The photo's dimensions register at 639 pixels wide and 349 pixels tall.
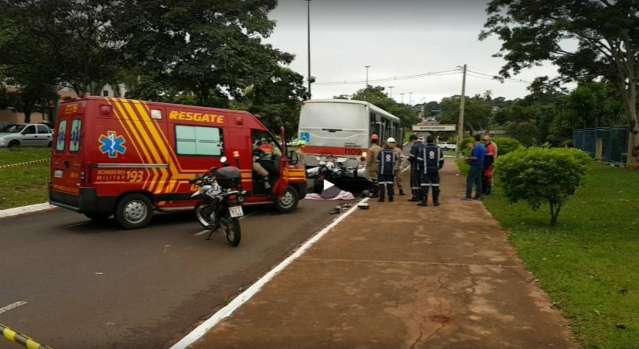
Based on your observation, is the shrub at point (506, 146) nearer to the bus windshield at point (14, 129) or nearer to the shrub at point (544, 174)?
the shrub at point (544, 174)

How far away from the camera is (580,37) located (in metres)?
22.0

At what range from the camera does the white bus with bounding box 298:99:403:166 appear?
51.3 feet

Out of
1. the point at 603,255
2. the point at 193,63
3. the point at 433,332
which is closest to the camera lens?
the point at 433,332

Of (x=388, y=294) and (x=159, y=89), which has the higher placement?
(x=159, y=89)

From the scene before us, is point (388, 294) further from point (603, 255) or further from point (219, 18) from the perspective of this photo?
point (219, 18)

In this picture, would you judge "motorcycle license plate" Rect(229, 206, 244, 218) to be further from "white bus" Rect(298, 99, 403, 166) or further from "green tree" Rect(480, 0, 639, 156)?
"green tree" Rect(480, 0, 639, 156)

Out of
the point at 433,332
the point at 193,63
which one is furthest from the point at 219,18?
the point at 433,332

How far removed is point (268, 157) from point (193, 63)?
1147cm

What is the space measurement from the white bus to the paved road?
548 cm

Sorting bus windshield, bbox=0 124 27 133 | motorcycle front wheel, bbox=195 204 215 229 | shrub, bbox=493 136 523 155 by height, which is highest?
bus windshield, bbox=0 124 27 133

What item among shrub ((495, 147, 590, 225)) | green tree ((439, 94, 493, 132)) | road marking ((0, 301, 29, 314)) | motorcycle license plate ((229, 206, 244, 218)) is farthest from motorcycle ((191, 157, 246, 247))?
green tree ((439, 94, 493, 132))

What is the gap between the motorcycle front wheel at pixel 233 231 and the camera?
26.3 ft

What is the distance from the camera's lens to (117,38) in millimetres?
22422

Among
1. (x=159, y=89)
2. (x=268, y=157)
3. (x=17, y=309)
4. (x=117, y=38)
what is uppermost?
(x=117, y=38)
